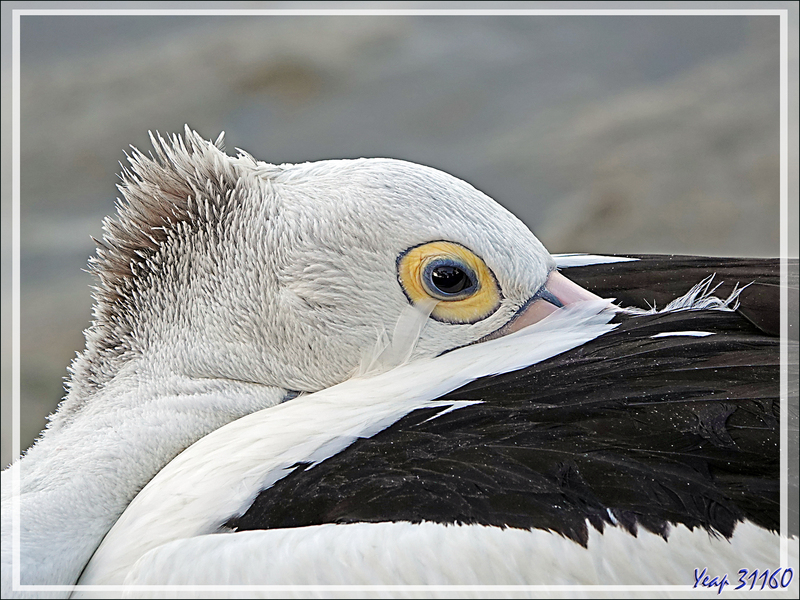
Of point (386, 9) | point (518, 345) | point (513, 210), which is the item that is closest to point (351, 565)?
point (518, 345)

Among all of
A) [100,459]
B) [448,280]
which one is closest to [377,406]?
[448,280]

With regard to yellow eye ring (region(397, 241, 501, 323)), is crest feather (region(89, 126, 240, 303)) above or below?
above

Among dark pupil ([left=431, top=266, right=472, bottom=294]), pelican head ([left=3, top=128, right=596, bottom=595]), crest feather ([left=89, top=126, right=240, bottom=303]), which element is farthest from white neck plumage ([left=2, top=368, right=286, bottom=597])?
dark pupil ([left=431, top=266, right=472, bottom=294])

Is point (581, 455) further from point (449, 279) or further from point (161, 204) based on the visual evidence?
point (161, 204)

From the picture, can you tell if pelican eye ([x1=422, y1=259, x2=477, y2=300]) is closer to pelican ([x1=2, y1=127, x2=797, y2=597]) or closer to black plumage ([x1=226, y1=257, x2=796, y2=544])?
pelican ([x1=2, y1=127, x2=797, y2=597])

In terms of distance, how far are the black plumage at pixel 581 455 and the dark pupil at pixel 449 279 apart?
132 mm

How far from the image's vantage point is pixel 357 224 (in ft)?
3.10

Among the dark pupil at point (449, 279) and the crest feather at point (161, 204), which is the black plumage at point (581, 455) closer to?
the dark pupil at point (449, 279)

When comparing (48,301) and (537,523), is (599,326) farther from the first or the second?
(48,301)

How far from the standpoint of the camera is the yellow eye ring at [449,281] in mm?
932

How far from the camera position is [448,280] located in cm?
94

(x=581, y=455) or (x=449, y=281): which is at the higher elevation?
(x=449, y=281)

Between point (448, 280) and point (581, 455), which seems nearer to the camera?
point (581, 455)

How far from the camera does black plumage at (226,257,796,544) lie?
2.43 ft
